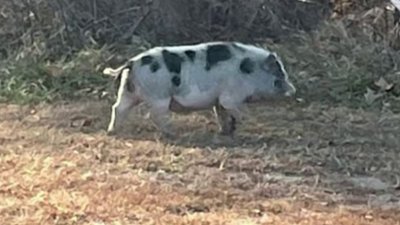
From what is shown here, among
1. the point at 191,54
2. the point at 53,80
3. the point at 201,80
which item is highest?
the point at 191,54

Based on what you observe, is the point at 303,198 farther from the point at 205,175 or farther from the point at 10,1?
the point at 10,1

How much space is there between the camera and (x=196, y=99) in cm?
789

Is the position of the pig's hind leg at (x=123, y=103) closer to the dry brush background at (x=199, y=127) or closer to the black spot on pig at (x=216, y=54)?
the dry brush background at (x=199, y=127)

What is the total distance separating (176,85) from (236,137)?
0.52 m

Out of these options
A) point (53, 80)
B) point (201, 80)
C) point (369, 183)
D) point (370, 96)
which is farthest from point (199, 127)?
point (53, 80)

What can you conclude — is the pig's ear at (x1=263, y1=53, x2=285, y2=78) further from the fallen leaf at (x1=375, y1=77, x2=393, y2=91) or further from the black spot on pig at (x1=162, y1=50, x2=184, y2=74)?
the fallen leaf at (x1=375, y1=77, x2=393, y2=91)

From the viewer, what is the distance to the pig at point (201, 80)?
7.87m

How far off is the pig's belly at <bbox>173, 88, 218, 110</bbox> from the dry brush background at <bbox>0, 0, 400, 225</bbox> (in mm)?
222

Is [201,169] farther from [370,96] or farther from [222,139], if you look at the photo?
[370,96]

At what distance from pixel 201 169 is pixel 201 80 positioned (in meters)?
0.96

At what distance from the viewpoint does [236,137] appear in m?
8.01

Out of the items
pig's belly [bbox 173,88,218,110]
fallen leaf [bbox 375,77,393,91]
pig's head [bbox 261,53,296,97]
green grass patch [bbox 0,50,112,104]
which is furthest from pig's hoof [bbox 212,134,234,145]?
fallen leaf [bbox 375,77,393,91]

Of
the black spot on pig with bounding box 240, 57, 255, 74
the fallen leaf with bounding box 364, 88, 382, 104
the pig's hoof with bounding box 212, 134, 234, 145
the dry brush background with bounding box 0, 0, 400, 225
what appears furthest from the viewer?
the fallen leaf with bounding box 364, 88, 382, 104

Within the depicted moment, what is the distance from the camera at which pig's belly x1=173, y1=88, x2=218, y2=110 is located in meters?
7.88
